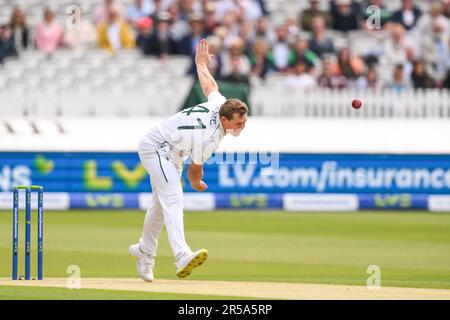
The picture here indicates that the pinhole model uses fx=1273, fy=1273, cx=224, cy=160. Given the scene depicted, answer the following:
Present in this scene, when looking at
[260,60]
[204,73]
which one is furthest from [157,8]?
[204,73]

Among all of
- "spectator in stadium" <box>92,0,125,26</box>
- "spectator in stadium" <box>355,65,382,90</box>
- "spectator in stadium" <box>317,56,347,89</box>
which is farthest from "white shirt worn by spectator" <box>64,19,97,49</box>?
"spectator in stadium" <box>355,65,382,90</box>

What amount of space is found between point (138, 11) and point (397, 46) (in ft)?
15.3

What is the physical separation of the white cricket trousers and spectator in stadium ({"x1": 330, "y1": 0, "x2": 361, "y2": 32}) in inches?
491

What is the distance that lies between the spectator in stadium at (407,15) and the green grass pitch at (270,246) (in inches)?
160

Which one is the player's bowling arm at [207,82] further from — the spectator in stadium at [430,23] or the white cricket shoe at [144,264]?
the spectator in stadium at [430,23]

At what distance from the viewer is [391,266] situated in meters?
13.4

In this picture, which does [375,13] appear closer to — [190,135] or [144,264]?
[144,264]

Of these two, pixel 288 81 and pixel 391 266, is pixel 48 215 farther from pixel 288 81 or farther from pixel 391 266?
pixel 391 266

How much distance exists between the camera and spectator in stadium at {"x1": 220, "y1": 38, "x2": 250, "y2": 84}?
21.1 metres

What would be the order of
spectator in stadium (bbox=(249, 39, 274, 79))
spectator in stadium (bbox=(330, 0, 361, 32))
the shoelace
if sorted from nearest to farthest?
the shoelace → spectator in stadium (bbox=(249, 39, 274, 79)) → spectator in stadium (bbox=(330, 0, 361, 32))

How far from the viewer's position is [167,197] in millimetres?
10680

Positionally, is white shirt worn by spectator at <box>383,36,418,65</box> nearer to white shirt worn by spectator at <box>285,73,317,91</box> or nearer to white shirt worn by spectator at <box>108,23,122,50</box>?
white shirt worn by spectator at <box>285,73,317,91</box>
